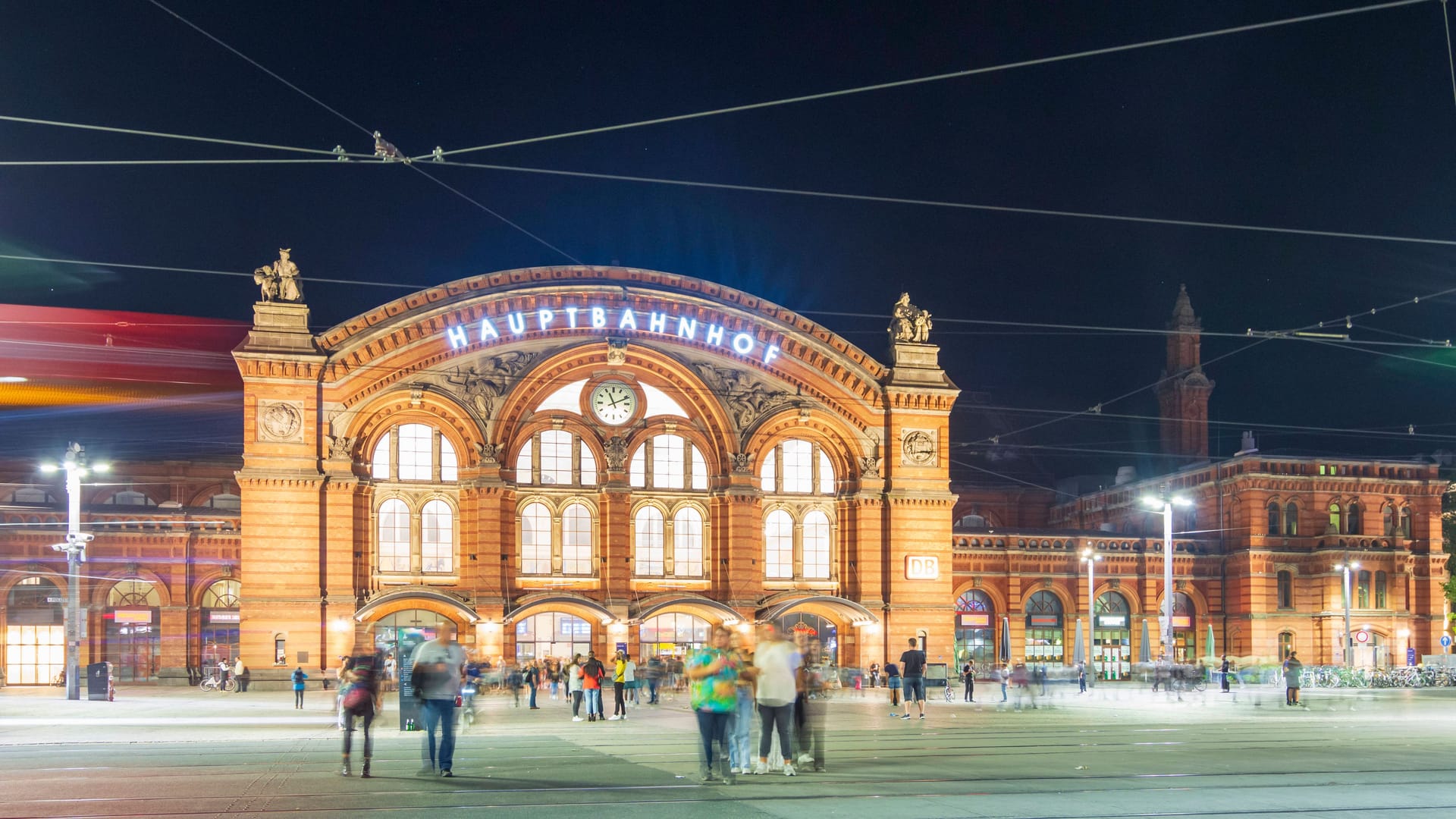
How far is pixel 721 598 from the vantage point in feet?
162

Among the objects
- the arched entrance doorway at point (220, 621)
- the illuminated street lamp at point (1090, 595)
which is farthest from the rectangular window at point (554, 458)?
Answer: the illuminated street lamp at point (1090, 595)

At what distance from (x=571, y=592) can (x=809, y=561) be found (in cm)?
876

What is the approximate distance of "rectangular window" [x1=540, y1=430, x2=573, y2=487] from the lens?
48250 mm

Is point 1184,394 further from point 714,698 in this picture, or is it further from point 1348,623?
point 714,698

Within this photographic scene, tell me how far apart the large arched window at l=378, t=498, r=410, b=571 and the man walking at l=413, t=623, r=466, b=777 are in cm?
3056

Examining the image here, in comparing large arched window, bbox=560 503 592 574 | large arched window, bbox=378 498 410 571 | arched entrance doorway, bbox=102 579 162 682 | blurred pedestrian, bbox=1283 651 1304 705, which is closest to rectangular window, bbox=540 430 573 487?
large arched window, bbox=560 503 592 574

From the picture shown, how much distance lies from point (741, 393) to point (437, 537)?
11.0 meters

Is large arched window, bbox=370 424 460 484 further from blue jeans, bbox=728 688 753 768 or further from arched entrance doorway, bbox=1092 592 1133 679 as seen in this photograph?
blue jeans, bbox=728 688 753 768

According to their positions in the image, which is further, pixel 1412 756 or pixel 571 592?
pixel 571 592

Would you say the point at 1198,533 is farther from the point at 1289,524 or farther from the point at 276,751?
the point at 276,751

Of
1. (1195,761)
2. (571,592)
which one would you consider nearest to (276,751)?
(1195,761)

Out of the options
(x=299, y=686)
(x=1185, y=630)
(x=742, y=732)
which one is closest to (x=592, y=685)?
(x=299, y=686)

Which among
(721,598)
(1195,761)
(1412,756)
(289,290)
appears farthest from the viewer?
(721,598)

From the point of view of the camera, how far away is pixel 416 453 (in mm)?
46969
